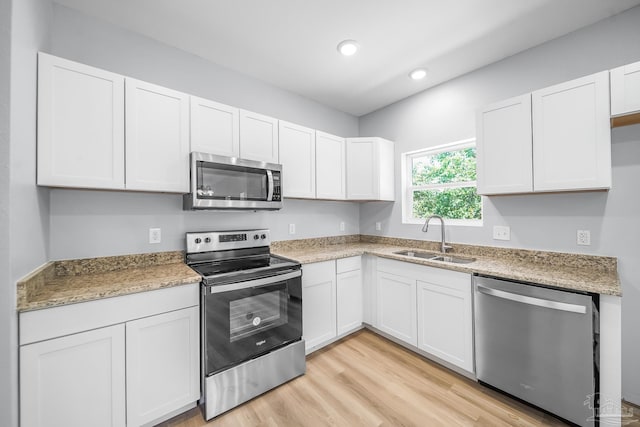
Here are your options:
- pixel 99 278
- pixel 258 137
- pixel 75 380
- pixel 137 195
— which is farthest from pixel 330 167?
pixel 75 380

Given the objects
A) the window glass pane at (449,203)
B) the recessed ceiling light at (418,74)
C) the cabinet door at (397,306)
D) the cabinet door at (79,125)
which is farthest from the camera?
the window glass pane at (449,203)

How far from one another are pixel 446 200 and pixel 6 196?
3.30 metres

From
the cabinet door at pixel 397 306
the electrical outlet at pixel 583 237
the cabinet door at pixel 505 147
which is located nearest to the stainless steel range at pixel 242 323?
the cabinet door at pixel 397 306

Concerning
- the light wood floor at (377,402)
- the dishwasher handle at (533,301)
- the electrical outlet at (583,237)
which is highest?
the electrical outlet at (583,237)

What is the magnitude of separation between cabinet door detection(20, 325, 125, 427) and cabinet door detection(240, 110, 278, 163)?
5.17 feet

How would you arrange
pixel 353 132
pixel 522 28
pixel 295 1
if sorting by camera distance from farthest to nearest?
pixel 353 132
pixel 522 28
pixel 295 1

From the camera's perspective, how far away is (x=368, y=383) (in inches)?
79.3

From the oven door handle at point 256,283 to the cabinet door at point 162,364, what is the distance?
0.71 ft

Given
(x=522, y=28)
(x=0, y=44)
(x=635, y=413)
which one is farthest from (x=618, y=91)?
(x=0, y=44)

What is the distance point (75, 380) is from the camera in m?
1.31

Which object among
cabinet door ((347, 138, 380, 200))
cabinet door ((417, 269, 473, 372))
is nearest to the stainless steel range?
cabinet door ((417, 269, 473, 372))

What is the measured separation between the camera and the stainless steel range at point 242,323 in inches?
65.6

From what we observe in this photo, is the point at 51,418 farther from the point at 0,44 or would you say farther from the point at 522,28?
the point at 522,28

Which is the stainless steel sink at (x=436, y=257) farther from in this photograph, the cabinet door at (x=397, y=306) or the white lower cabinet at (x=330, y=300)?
the white lower cabinet at (x=330, y=300)
